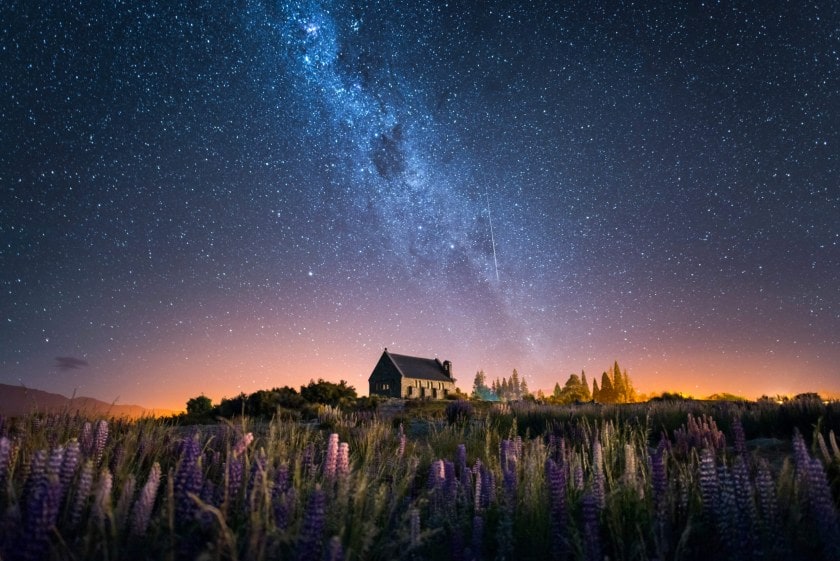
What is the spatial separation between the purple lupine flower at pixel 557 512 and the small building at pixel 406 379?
191ft

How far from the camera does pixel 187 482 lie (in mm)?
2834

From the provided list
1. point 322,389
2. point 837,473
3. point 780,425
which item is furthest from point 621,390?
point 837,473

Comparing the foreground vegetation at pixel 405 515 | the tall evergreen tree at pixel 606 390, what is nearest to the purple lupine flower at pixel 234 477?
the foreground vegetation at pixel 405 515

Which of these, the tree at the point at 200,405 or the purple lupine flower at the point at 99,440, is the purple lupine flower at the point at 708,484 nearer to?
the purple lupine flower at the point at 99,440

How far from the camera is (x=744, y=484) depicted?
109 inches

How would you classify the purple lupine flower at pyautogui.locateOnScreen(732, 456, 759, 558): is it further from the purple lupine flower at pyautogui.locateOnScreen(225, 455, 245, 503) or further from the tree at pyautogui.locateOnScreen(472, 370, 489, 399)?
the tree at pyautogui.locateOnScreen(472, 370, 489, 399)

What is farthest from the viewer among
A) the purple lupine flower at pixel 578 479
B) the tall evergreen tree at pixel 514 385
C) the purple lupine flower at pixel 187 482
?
the tall evergreen tree at pixel 514 385

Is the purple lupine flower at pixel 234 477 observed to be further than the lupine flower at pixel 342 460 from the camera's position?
No

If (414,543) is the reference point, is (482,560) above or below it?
below

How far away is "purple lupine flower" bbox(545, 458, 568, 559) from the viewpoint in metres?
2.78

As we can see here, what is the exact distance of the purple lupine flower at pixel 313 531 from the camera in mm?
2191

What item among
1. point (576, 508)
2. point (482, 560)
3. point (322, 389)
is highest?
point (322, 389)

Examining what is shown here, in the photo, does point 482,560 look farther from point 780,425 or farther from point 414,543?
point 780,425

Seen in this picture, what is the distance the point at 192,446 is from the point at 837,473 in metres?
5.36
